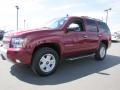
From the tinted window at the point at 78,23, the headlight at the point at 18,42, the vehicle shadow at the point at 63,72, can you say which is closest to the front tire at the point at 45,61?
the vehicle shadow at the point at 63,72

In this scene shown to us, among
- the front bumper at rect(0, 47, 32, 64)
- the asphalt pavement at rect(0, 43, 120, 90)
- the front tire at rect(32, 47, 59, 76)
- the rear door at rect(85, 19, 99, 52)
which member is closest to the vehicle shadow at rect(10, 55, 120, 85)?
the asphalt pavement at rect(0, 43, 120, 90)

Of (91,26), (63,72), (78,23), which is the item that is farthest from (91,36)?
(63,72)

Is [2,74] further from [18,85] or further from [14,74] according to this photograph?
[18,85]

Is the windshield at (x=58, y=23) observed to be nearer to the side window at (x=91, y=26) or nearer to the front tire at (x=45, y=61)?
the front tire at (x=45, y=61)

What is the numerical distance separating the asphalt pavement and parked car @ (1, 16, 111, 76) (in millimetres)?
419

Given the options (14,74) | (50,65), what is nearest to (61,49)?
(50,65)

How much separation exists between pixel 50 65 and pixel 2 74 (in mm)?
1439

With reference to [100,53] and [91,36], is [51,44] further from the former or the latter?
[100,53]

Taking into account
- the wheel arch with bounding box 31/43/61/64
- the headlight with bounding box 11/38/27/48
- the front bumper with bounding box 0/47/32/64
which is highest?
the headlight with bounding box 11/38/27/48

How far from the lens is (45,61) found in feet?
20.1

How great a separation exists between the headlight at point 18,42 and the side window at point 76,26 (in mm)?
1774

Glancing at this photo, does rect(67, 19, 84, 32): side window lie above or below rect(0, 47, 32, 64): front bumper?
above

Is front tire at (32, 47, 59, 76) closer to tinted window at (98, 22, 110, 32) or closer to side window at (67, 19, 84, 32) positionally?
side window at (67, 19, 84, 32)

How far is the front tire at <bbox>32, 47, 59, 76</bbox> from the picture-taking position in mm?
5863
